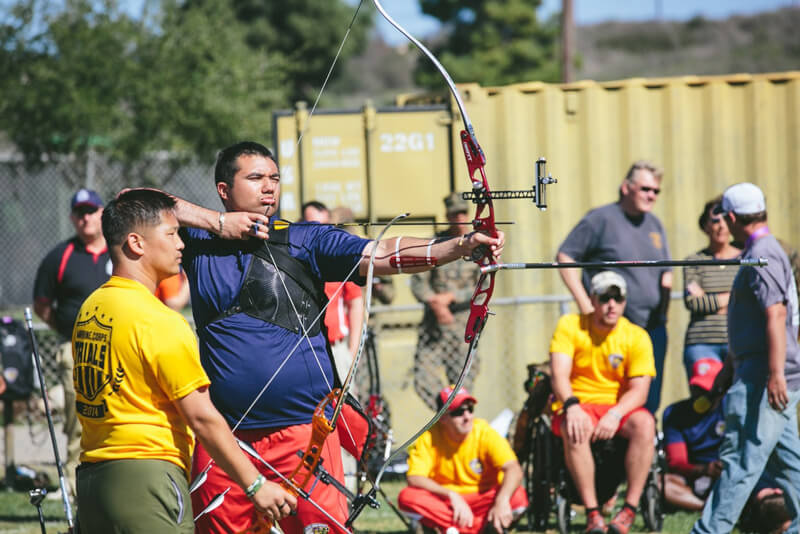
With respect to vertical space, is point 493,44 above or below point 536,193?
above

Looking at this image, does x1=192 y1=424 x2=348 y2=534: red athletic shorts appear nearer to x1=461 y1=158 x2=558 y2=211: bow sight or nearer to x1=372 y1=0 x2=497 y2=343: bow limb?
x1=372 y1=0 x2=497 y2=343: bow limb

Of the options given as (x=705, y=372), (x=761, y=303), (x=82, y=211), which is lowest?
(x=705, y=372)

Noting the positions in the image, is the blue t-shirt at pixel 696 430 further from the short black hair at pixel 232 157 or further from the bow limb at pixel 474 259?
the short black hair at pixel 232 157

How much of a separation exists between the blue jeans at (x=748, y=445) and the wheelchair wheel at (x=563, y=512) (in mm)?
1089

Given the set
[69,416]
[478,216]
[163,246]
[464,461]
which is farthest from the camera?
[69,416]

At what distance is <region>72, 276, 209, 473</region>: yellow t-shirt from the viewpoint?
322cm

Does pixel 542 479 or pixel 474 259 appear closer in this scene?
pixel 474 259

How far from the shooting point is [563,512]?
19.8ft

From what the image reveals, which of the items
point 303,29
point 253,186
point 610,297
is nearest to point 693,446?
point 610,297

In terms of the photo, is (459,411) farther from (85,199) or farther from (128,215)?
(128,215)

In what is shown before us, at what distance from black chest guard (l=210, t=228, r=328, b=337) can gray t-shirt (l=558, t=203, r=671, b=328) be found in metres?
3.15

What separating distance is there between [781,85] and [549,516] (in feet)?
15.4

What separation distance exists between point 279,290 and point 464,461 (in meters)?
2.70

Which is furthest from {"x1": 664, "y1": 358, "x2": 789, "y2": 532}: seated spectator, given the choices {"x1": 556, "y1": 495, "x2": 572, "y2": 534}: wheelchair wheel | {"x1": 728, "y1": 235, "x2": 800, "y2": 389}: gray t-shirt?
{"x1": 728, "y1": 235, "x2": 800, "y2": 389}: gray t-shirt
